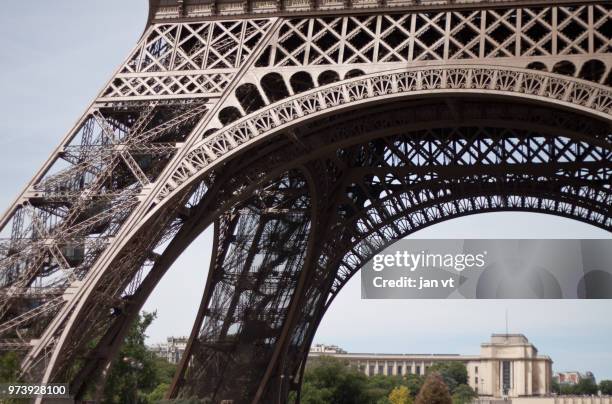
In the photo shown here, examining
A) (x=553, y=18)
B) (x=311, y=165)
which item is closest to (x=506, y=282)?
(x=311, y=165)

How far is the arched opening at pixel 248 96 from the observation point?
24.7m

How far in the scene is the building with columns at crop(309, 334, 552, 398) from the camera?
105m

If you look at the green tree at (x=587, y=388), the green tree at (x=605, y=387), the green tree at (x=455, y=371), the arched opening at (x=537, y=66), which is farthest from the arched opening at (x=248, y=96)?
the green tree at (x=605, y=387)

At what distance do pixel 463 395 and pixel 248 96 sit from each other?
76.3 metres

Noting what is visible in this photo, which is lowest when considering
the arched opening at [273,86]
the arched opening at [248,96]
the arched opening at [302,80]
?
the arched opening at [248,96]

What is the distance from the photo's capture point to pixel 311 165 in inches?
1239

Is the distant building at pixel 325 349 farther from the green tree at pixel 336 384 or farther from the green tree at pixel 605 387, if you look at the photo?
the green tree at pixel 336 384

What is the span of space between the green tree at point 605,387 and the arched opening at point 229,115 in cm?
11443

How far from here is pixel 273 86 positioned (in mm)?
26016

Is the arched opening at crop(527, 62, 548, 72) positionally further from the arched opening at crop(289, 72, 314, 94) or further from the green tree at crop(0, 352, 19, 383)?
the green tree at crop(0, 352, 19, 383)

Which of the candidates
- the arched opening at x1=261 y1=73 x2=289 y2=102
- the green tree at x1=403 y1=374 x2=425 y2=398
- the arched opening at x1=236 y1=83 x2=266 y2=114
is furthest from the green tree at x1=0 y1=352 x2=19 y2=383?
the green tree at x1=403 y1=374 x2=425 y2=398

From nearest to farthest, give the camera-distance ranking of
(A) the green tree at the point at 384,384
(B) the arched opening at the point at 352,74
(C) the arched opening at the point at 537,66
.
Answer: (C) the arched opening at the point at 537,66, (B) the arched opening at the point at 352,74, (A) the green tree at the point at 384,384

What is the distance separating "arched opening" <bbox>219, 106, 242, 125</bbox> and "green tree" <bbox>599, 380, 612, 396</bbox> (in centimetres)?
11443

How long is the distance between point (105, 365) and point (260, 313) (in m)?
12.5
